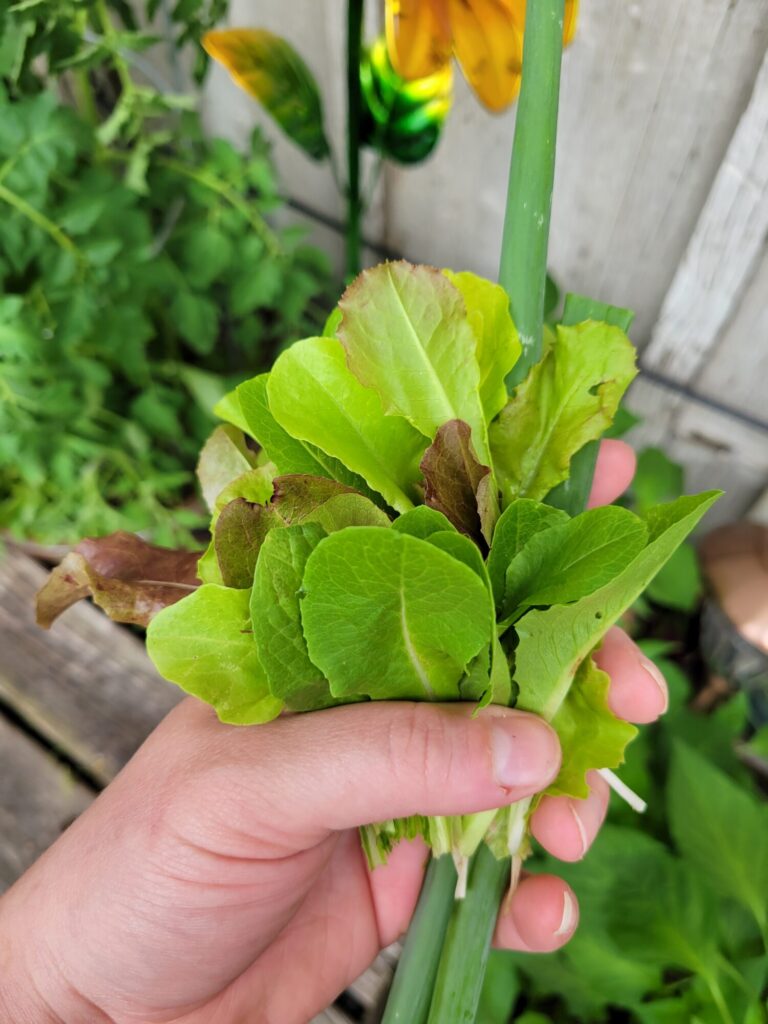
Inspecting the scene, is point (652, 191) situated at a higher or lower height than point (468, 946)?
higher

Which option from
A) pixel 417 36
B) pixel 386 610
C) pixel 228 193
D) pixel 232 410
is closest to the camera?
pixel 386 610

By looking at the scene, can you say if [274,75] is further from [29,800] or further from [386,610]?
[29,800]

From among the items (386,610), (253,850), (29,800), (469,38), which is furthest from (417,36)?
(29,800)

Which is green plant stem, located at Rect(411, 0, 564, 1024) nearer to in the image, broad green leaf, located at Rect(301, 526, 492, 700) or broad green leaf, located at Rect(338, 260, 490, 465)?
broad green leaf, located at Rect(338, 260, 490, 465)

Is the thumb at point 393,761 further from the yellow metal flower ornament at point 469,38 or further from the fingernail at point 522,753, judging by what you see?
the yellow metal flower ornament at point 469,38

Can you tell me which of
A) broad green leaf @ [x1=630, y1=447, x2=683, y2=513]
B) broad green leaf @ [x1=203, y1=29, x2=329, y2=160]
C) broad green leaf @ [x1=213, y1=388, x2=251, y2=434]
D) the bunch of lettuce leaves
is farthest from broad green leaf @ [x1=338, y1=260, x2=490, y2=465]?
broad green leaf @ [x1=630, y1=447, x2=683, y2=513]

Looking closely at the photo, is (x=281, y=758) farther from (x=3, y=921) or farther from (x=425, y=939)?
(x=3, y=921)

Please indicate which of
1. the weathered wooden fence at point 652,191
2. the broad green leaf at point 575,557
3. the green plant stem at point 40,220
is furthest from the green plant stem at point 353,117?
the broad green leaf at point 575,557
